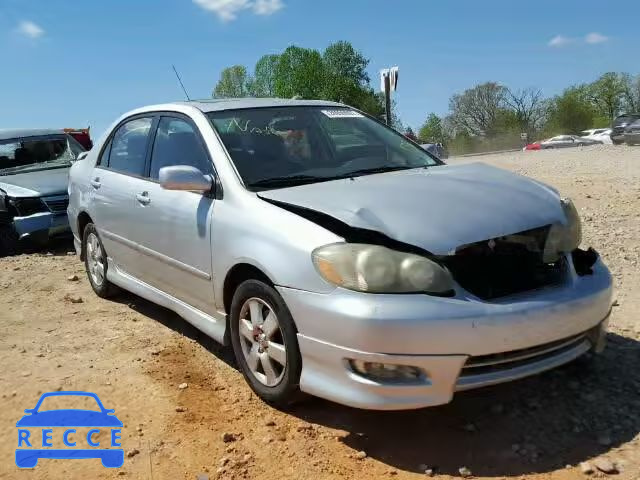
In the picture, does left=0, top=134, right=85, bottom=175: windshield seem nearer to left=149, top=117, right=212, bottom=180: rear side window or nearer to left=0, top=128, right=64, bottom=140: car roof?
left=0, top=128, right=64, bottom=140: car roof

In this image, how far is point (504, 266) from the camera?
9.44 ft

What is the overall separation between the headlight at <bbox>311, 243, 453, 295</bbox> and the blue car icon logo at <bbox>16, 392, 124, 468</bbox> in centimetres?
135

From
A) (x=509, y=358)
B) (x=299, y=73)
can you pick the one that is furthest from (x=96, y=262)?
(x=299, y=73)

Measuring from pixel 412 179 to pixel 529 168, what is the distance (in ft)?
38.6

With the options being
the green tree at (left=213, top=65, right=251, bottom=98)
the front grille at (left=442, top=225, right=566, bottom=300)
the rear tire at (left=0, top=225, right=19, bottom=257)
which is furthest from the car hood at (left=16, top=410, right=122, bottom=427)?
the green tree at (left=213, top=65, right=251, bottom=98)

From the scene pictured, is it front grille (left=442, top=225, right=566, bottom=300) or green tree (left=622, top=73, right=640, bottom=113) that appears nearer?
front grille (left=442, top=225, right=566, bottom=300)

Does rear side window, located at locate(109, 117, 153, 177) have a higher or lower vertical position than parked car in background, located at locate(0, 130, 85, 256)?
higher

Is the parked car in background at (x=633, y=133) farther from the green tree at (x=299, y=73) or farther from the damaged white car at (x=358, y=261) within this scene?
the green tree at (x=299, y=73)

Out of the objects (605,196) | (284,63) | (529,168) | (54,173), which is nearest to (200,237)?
(54,173)

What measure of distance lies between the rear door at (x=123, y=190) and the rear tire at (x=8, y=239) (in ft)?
11.0

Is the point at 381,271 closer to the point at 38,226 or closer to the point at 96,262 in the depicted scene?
the point at 96,262

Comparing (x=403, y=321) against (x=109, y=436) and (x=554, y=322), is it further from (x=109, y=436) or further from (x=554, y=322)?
(x=109, y=436)

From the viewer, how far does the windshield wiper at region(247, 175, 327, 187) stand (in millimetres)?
3543

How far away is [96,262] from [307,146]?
99.9 inches
